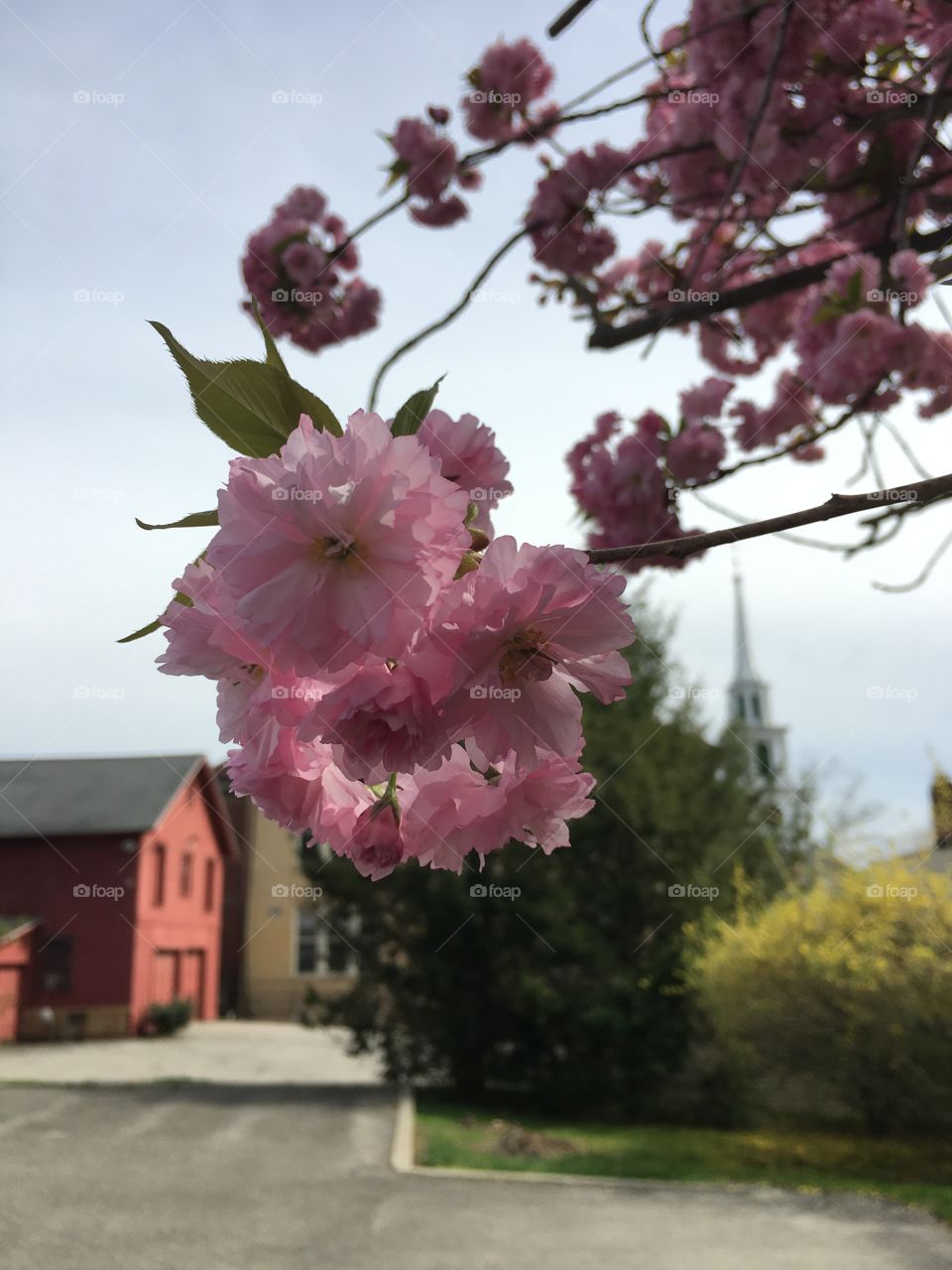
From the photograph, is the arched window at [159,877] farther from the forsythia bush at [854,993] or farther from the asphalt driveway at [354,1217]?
the forsythia bush at [854,993]

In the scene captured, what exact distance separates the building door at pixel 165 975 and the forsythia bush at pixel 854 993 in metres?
16.4

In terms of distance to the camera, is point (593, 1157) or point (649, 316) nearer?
point (649, 316)

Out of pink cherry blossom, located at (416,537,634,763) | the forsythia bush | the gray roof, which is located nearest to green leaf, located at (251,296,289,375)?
pink cherry blossom, located at (416,537,634,763)

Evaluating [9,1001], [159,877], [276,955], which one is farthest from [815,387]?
[276,955]

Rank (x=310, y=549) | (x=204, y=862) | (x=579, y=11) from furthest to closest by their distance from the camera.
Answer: (x=204, y=862)
(x=579, y=11)
(x=310, y=549)

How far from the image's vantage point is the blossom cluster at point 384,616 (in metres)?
0.64

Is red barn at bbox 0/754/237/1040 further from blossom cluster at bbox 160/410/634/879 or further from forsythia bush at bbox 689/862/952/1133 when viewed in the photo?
blossom cluster at bbox 160/410/634/879

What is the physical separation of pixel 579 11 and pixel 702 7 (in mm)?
1241

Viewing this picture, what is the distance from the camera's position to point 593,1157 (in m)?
10.1

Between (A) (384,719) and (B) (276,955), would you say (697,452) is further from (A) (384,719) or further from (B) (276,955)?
(B) (276,955)

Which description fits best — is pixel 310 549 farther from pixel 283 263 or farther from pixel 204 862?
pixel 204 862

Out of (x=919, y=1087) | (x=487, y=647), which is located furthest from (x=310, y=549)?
(x=919, y=1087)

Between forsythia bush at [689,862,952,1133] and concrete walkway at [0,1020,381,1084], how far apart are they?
5.85 m

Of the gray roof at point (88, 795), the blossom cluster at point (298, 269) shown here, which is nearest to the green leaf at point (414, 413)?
the blossom cluster at point (298, 269)
